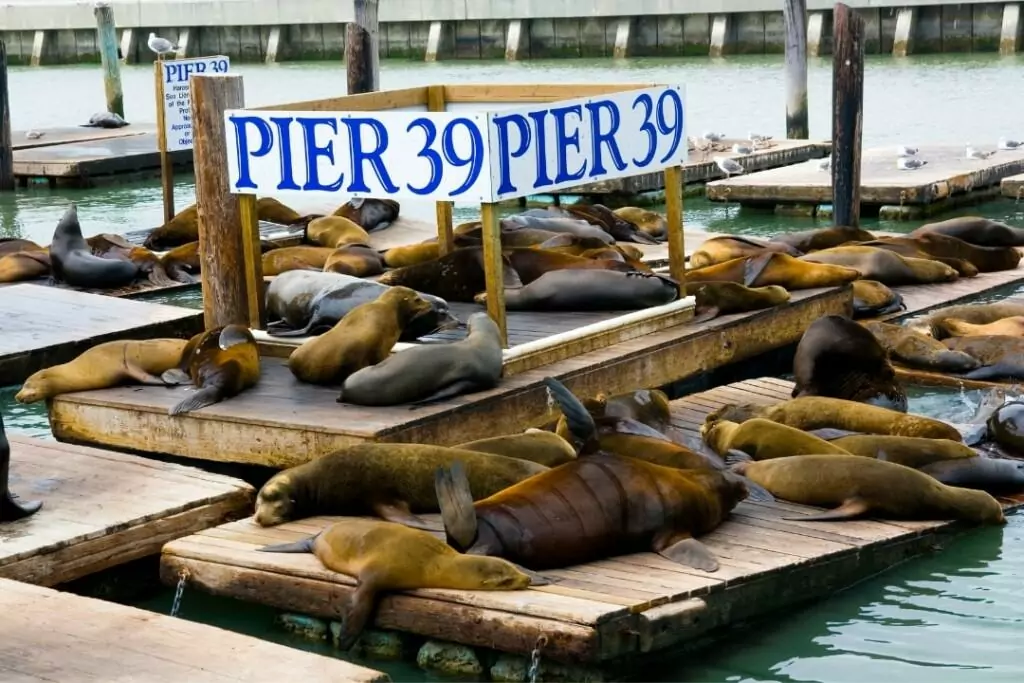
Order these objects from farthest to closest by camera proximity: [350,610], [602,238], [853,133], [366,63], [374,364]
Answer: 1. [366,63]
2. [853,133]
3. [602,238]
4. [374,364]
5. [350,610]

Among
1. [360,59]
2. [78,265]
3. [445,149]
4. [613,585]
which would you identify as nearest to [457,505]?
[613,585]

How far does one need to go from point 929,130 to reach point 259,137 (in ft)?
51.5

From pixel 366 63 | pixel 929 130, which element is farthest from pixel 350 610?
pixel 929 130

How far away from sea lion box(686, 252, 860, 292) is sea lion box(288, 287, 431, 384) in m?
2.19

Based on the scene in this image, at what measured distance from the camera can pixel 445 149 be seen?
A: 6918mm

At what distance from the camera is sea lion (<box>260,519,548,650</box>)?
4820 mm

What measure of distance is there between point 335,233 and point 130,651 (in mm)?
Answer: 7100

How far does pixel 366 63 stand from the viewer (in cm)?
1537

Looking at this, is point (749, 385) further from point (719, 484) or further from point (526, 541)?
point (526, 541)

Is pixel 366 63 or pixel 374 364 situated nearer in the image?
pixel 374 364

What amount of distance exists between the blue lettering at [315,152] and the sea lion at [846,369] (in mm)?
2122

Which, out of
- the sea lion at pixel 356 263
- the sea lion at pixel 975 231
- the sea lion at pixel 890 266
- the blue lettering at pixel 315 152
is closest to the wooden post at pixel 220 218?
the blue lettering at pixel 315 152

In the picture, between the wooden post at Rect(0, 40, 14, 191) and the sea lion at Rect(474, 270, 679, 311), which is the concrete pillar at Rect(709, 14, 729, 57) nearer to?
the wooden post at Rect(0, 40, 14, 191)

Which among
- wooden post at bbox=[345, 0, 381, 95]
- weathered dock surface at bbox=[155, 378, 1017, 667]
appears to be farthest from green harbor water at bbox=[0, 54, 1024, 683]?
wooden post at bbox=[345, 0, 381, 95]
